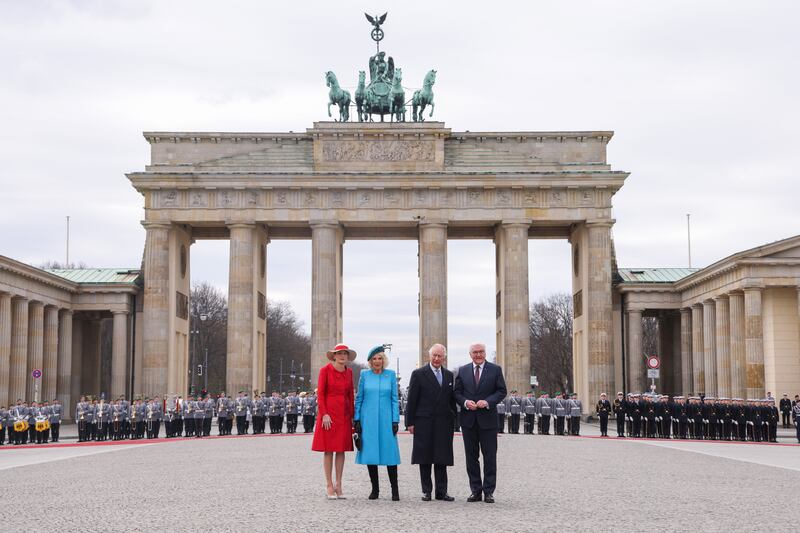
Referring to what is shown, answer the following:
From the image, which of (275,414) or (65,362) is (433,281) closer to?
(275,414)

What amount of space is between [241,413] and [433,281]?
1978 centimetres

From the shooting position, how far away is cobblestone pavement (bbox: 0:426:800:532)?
38.4ft

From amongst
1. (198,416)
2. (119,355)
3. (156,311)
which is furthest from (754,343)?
(119,355)

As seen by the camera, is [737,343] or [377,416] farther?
[737,343]

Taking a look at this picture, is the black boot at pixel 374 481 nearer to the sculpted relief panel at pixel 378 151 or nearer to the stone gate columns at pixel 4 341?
the stone gate columns at pixel 4 341

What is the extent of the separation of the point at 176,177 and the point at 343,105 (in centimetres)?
986

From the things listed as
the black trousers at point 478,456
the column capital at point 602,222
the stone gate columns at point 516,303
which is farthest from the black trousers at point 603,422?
the black trousers at point 478,456

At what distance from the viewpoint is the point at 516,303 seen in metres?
59.6

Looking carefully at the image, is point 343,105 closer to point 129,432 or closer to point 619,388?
point 619,388

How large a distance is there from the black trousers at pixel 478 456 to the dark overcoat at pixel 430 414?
10.1 inches

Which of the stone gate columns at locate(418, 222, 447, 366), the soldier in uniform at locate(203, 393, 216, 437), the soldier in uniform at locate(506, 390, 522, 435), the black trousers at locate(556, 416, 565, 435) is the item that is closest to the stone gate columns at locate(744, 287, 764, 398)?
the soldier in uniform at locate(506, 390, 522, 435)

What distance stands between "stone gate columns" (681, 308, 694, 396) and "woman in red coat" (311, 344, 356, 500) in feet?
161

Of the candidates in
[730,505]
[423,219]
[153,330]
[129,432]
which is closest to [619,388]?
[423,219]

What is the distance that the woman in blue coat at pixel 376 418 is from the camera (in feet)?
46.5
